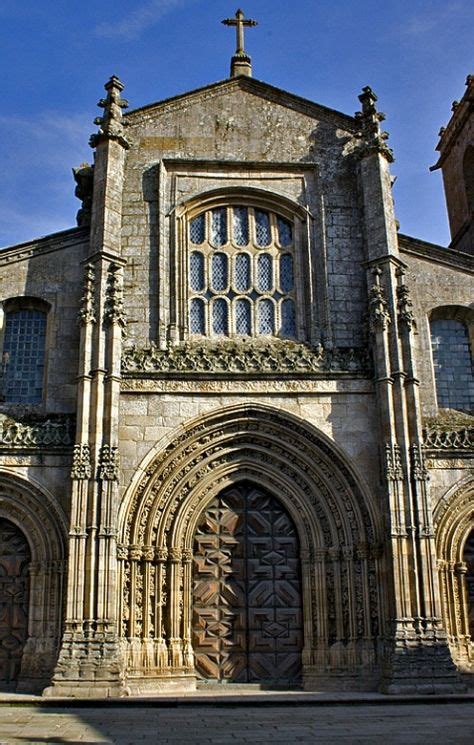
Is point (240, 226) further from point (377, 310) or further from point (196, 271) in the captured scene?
point (377, 310)

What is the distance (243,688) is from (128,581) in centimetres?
294

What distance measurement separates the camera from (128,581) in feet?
53.8

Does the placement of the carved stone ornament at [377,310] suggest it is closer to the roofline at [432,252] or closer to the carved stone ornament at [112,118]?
the roofline at [432,252]

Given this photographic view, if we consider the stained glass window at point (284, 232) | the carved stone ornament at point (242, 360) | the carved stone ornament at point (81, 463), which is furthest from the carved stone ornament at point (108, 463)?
the stained glass window at point (284, 232)

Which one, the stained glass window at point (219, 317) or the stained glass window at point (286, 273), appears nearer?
the stained glass window at point (219, 317)

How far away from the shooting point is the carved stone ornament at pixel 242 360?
1775cm

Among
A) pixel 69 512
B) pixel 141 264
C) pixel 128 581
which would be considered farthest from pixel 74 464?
pixel 141 264

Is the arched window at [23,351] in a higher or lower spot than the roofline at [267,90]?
lower

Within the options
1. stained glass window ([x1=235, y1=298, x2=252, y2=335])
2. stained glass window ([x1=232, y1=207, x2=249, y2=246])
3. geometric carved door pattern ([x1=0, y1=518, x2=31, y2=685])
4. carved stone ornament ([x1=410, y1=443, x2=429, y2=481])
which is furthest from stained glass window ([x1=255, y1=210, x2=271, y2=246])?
geometric carved door pattern ([x1=0, y1=518, x2=31, y2=685])

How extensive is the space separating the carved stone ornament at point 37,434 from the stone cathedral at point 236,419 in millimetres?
63

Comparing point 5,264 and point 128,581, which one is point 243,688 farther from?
point 5,264

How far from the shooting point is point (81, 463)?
16.2 metres

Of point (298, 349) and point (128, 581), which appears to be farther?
point (298, 349)

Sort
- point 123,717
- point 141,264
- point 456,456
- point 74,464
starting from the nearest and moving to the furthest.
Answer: point 123,717
point 74,464
point 456,456
point 141,264
